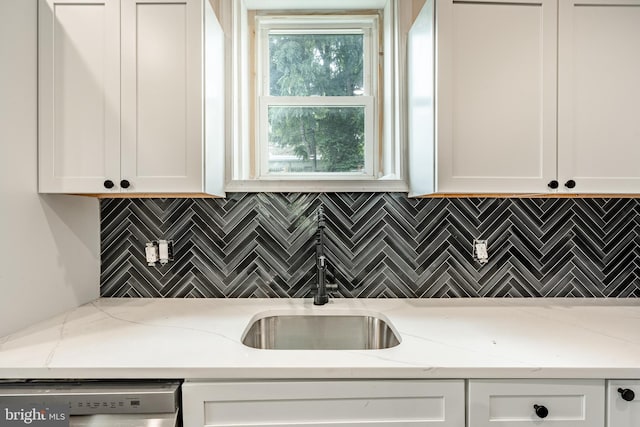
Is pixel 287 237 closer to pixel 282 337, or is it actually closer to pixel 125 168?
pixel 282 337

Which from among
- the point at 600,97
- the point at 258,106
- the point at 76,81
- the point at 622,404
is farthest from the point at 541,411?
the point at 76,81

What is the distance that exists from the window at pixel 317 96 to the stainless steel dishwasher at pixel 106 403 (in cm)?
114

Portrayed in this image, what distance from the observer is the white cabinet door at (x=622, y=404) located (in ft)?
3.03

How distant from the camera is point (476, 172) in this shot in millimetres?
1242

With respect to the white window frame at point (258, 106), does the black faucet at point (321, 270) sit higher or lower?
lower

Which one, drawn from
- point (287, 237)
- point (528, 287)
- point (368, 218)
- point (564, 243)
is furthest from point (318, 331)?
point (564, 243)

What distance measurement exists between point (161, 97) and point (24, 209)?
0.65 metres

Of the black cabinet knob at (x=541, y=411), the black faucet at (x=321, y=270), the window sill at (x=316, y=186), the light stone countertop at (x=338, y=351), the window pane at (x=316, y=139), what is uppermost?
the window pane at (x=316, y=139)

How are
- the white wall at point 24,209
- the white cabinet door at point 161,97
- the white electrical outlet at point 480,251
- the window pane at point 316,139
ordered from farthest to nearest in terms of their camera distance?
the window pane at point 316,139, the white electrical outlet at point 480,251, the white cabinet door at point 161,97, the white wall at point 24,209

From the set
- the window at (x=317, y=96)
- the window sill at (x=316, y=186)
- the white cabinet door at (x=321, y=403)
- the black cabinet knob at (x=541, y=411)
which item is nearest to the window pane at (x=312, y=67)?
the window at (x=317, y=96)

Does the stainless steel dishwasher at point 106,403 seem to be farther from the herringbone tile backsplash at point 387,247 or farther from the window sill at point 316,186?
the window sill at point 316,186

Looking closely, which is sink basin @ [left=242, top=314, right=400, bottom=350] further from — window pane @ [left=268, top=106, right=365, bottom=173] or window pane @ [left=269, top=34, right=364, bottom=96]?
window pane @ [left=269, top=34, right=364, bottom=96]

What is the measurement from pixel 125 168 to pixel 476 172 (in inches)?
53.2

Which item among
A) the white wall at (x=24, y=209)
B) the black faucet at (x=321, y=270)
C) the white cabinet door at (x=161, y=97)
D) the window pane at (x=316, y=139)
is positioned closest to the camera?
the white wall at (x=24, y=209)
